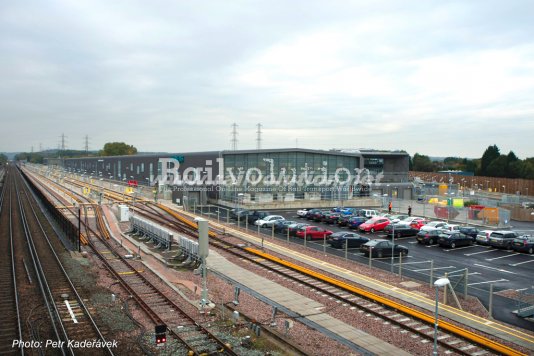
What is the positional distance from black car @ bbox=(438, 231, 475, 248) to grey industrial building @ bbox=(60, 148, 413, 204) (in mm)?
28548

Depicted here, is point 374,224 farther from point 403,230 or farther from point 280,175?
point 280,175

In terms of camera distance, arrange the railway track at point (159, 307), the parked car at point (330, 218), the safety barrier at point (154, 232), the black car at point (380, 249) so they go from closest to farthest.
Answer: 1. the railway track at point (159, 307)
2. the black car at point (380, 249)
3. the safety barrier at point (154, 232)
4. the parked car at point (330, 218)

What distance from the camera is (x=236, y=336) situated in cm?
1356

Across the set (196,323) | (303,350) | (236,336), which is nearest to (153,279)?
(196,323)

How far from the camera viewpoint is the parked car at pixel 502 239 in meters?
30.4

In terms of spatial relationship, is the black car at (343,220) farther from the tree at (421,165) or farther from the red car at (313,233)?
the tree at (421,165)

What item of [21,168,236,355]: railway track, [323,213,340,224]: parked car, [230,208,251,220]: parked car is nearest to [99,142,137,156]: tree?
[230,208,251,220]: parked car

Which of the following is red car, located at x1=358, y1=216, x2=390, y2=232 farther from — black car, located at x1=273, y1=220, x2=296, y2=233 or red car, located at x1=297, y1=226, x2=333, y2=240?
black car, located at x1=273, y1=220, x2=296, y2=233

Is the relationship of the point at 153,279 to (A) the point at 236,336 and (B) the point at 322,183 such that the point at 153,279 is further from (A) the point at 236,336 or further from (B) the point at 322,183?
(B) the point at 322,183

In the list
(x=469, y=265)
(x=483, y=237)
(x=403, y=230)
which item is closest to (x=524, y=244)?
(x=483, y=237)

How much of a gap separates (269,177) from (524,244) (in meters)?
33.8

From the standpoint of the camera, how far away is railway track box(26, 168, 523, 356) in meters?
13.4

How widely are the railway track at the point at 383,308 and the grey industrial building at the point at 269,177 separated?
29409 millimetres

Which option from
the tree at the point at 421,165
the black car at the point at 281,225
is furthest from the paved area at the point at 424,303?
the tree at the point at 421,165
